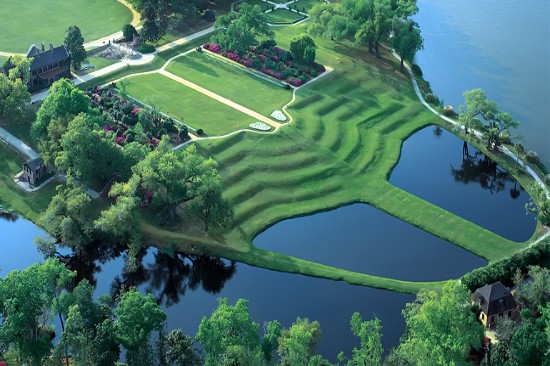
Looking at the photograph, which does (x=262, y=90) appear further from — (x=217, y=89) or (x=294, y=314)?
(x=294, y=314)

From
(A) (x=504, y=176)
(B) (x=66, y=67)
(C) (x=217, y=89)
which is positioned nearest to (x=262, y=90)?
(C) (x=217, y=89)

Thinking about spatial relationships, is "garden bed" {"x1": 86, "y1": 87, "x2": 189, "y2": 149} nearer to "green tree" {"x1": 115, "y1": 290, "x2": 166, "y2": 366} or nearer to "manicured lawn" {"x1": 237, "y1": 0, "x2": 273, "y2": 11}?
"green tree" {"x1": 115, "y1": 290, "x2": 166, "y2": 366}

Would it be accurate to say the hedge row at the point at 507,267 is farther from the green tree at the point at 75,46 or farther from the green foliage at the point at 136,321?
the green tree at the point at 75,46

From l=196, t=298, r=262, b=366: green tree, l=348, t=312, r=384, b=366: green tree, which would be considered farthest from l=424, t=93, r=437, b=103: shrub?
l=196, t=298, r=262, b=366: green tree

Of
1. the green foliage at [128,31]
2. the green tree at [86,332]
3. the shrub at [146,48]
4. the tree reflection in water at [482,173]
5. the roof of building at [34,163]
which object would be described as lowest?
the roof of building at [34,163]

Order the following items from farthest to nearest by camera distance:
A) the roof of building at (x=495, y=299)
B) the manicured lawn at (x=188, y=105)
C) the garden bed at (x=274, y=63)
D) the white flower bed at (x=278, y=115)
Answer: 1. the garden bed at (x=274, y=63)
2. the white flower bed at (x=278, y=115)
3. the manicured lawn at (x=188, y=105)
4. the roof of building at (x=495, y=299)

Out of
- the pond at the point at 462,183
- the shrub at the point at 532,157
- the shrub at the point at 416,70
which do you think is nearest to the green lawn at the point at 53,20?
the shrub at the point at 416,70

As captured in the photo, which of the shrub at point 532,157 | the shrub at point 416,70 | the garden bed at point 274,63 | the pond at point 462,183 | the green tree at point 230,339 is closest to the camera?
the green tree at point 230,339
